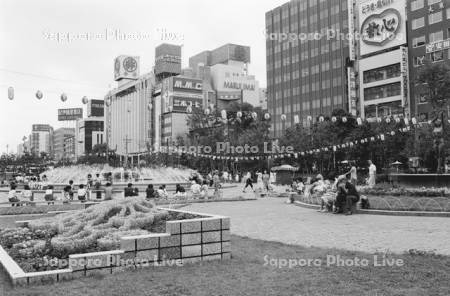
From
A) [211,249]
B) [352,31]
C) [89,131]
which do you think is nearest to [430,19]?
[352,31]

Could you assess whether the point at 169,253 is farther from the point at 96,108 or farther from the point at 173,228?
the point at 96,108

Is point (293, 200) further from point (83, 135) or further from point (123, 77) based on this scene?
point (83, 135)

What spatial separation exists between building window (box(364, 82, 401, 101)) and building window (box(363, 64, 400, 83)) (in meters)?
1.25

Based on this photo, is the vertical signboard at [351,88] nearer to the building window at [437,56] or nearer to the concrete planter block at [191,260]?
the building window at [437,56]

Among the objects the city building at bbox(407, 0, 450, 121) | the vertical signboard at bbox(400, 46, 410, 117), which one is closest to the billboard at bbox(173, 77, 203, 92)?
the vertical signboard at bbox(400, 46, 410, 117)

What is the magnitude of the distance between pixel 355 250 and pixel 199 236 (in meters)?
3.13

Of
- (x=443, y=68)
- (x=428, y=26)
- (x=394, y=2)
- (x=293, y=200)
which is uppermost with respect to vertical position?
(x=394, y=2)

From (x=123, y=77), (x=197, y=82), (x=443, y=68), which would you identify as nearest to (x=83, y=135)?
(x=123, y=77)

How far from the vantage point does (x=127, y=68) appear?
147750 mm

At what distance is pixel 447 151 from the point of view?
39438 millimetres

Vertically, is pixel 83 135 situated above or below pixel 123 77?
below

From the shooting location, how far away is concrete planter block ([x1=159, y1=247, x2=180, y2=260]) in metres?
7.36

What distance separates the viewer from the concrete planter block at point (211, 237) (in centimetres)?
778

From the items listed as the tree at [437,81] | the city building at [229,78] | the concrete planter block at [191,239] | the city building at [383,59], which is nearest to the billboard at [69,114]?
the city building at [229,78]
